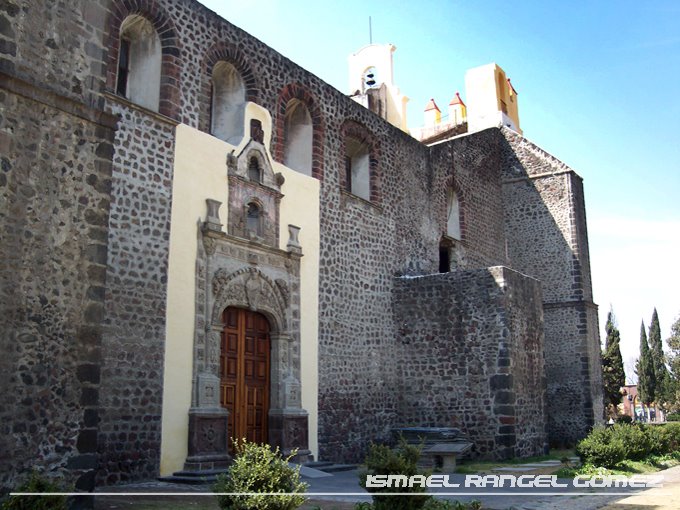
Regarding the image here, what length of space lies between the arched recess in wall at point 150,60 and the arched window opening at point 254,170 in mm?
1753

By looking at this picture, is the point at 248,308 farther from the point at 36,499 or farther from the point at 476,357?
the point at 36,499

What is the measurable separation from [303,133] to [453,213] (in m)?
6.18

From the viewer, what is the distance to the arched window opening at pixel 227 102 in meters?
13.0

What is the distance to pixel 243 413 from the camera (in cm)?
1221

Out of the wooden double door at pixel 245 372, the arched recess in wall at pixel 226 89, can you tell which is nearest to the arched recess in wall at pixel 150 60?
the arched recess in wall at pixel 226 89

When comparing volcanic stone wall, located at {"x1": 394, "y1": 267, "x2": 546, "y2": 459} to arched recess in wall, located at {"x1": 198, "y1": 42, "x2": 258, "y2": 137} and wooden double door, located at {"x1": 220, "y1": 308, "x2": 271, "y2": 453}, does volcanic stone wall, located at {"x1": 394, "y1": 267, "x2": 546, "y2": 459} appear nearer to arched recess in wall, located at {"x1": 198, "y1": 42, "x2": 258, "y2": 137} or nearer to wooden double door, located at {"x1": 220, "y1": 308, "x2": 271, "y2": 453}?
wooden double door, located at {"x1": 220, "y1": 308, "x2": 271, "y2": 453}

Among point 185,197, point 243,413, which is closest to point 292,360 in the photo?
point 243,413

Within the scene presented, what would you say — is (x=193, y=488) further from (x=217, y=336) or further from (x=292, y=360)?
(x=292, y=360)

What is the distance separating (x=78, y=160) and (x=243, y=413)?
239 inches

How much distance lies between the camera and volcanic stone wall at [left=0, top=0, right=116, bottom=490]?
21.8 feet

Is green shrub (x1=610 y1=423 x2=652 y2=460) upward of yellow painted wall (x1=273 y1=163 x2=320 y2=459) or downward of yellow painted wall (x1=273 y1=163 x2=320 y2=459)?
downward

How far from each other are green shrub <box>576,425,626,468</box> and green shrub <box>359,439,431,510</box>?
5.91 metres

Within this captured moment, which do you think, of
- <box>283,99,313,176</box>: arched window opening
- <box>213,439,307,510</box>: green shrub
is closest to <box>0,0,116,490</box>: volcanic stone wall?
<box>213,439,307,510</box>: green shrub

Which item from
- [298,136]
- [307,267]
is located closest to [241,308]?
[307,267]
